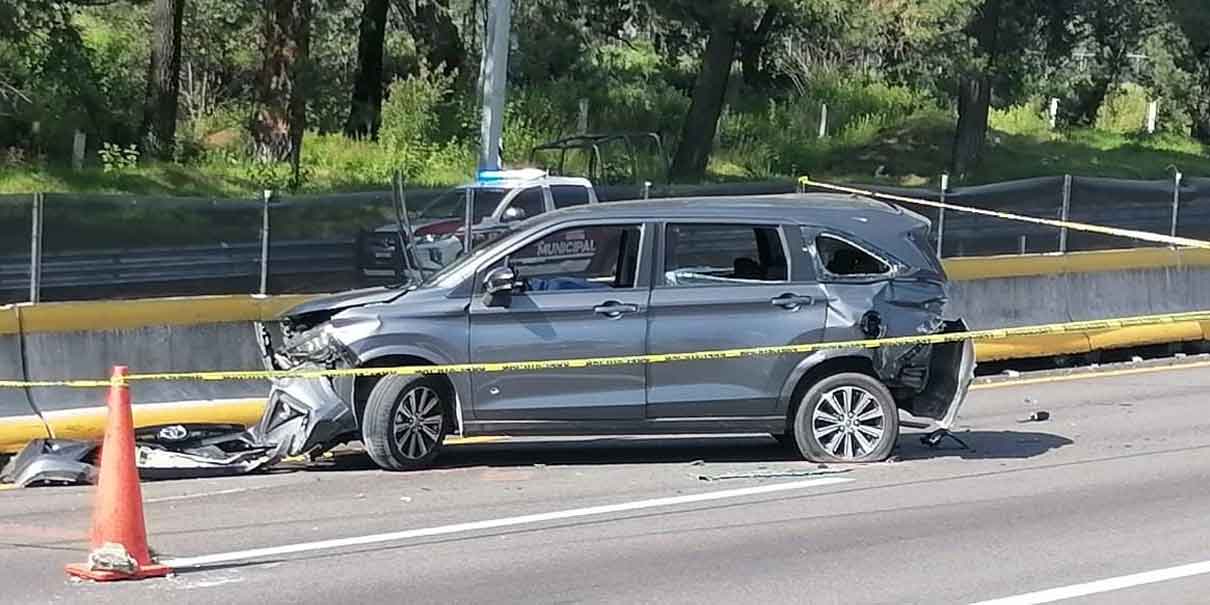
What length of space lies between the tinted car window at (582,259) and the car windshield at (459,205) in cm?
560

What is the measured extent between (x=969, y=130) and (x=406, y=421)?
30828 millimetres

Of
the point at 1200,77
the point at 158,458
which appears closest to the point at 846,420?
the point at 158,458

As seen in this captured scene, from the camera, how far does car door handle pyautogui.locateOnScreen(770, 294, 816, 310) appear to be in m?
12.1

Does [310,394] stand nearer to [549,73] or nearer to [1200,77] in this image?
[549,73]

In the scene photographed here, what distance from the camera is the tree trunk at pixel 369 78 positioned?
37094mm

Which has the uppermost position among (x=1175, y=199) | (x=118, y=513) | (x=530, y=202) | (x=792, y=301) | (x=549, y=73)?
(x=549, y=73)

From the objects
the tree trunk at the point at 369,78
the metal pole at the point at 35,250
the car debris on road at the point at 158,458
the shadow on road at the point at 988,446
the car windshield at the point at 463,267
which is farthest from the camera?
the tree trunk at the point at 369,78

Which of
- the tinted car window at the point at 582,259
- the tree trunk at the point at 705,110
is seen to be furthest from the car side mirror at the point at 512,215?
the tree trunk at the point at 705,110

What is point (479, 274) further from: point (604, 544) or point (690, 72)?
point (690, 72)

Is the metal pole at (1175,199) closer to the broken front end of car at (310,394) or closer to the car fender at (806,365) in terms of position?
the car fender at (806,365)

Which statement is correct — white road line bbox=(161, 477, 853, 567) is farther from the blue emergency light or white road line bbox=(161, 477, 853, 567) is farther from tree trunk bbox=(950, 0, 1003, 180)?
tree trunk bbox=(950, 0, 1003, 180)

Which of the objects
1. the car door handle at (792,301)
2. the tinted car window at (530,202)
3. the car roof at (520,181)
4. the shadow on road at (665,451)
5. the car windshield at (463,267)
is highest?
the car roof at (520,181)

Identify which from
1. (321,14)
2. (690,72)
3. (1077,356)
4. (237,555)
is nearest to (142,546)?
(237,555)

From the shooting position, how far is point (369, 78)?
124 ft
